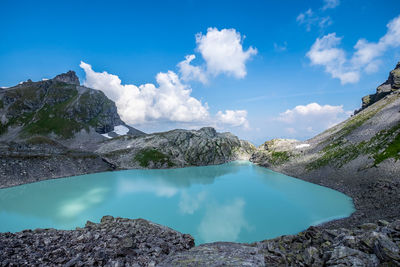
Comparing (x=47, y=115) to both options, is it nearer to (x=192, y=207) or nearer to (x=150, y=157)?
(x=150, y=157)

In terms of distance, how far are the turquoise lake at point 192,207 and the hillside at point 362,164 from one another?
12.5 feet

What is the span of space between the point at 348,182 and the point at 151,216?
48943 mm

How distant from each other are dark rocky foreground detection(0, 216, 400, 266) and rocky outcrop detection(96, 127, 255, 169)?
84002 mm

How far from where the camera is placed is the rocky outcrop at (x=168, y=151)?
330 ft

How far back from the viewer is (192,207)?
38.3m

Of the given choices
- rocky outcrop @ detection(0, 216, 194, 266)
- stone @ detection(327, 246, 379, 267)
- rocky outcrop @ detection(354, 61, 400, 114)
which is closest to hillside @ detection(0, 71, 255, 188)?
rocky outcrop @ detection(0, 216, 194, 266)

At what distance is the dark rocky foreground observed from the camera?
11.1 meters

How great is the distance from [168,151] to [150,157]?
12.8m

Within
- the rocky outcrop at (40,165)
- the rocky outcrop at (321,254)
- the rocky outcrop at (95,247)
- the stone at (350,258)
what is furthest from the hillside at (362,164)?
the rocky outcrop at (40,165)

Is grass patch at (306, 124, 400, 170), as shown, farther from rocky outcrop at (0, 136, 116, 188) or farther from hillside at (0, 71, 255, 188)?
rocky outcrop at (0, 136, 116, 188)

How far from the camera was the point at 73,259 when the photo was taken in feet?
41.2

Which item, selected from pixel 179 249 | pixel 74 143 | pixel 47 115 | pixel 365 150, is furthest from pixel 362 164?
pixel 47 115

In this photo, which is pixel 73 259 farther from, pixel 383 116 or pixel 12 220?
pixel 383 116

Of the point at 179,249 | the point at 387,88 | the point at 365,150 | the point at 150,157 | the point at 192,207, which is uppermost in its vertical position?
the point at 387,88
